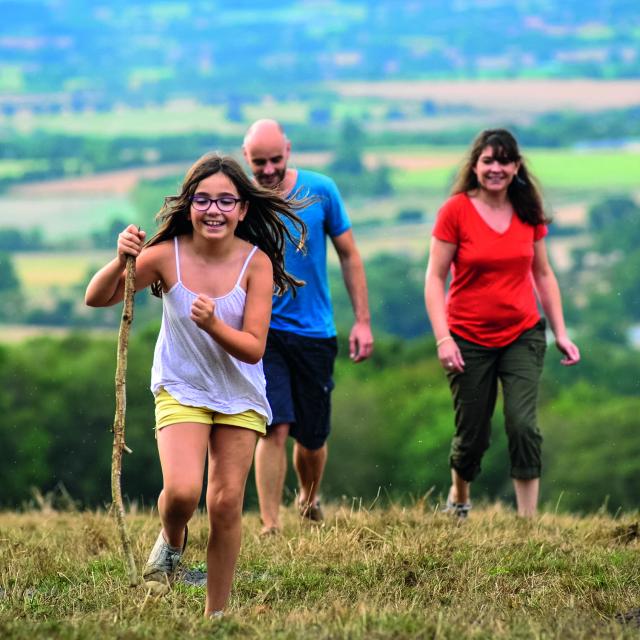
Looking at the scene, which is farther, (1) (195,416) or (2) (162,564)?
(2) (162,564)

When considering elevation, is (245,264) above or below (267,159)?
below

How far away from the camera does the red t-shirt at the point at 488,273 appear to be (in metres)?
7.90

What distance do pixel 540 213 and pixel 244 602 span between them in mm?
3190

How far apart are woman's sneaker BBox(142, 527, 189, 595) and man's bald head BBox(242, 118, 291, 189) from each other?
2456 millimetres

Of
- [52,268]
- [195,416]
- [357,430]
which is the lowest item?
[357,430]

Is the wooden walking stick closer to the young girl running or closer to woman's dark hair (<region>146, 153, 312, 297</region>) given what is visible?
the young girl running

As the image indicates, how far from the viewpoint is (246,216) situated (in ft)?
19.2

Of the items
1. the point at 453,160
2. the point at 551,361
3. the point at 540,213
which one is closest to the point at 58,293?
the point at 551,361

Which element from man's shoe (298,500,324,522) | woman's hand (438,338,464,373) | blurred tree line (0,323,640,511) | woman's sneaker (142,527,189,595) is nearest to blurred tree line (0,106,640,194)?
blurred tree line (0,323,640,511)

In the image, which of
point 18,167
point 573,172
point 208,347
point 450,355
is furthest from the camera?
point 18,167

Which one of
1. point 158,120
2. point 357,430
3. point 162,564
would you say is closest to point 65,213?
point 158,120

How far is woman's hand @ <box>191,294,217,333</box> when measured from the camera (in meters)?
5.02

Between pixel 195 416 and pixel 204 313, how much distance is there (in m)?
0.50

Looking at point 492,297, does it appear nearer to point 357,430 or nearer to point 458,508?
point 458,508
